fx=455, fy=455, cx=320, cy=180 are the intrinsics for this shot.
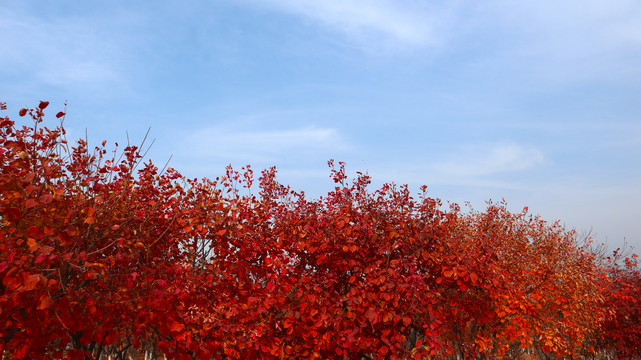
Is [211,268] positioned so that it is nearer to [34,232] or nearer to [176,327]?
[176,327]

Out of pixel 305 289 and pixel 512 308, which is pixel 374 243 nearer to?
pixel 305 289

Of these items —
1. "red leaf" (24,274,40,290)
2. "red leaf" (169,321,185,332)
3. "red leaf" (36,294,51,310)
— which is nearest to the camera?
"red leaf" (24,274,40,290)

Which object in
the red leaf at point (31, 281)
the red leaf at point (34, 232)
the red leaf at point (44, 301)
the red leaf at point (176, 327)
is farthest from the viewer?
the red leaf at point (176, 327)

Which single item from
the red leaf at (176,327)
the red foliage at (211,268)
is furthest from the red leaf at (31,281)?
the red leaf at (176,327)

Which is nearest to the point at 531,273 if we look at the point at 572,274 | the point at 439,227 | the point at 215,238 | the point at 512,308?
the point at 572,274

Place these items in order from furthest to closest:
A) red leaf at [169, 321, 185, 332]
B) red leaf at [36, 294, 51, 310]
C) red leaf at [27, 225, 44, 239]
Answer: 1. red leaf at [169, 321, 185, 332]
2. red leaf at [27, 225, 44, 239]
3. red leaf at [36, 294, 51, 310]

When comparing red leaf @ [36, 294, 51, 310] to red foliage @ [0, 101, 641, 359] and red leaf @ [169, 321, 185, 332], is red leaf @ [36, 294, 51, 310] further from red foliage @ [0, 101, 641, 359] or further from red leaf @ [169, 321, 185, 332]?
red leaf @ [169, 321, 185, 332]

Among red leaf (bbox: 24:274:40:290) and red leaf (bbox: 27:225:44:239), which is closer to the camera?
red leaf (bbox: 24:274:40:290)

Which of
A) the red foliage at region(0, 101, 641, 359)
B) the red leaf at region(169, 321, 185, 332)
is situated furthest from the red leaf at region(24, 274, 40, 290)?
the red leaf at region(169, 321, 185, 332)

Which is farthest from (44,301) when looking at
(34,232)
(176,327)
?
(176,327)

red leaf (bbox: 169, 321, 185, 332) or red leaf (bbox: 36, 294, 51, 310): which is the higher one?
red leaf (bbox: 36, 294, 51, 310)

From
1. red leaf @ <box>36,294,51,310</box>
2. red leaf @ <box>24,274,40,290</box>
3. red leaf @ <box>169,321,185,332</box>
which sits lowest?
red leaf @ <box>169,321,185,332</box>

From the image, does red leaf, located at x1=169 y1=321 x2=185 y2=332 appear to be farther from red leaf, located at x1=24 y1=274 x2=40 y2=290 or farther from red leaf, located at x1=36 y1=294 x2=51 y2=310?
red leaf, located at x1=24 y1=274 x2=40 y2=290

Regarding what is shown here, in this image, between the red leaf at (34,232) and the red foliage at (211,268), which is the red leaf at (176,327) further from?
the red leaf at (34,232)
